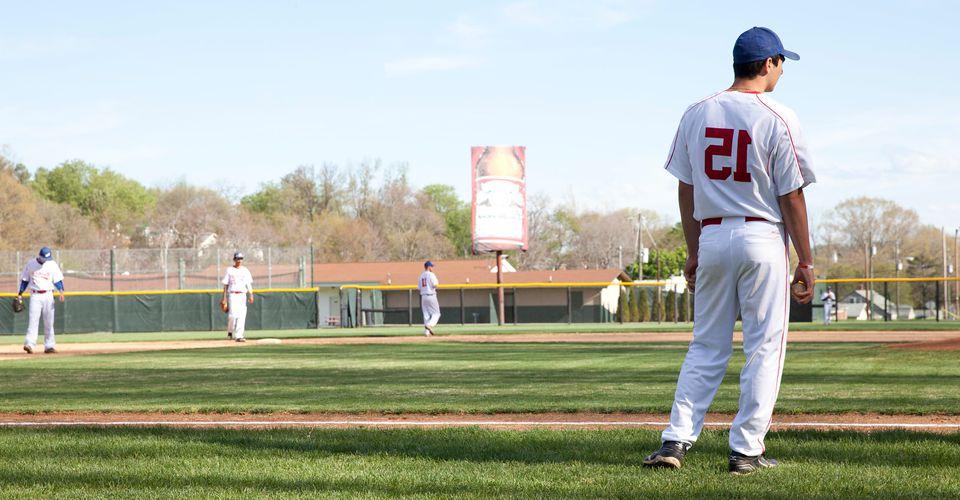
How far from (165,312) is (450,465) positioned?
118 feet

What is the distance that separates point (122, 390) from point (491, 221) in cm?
3241

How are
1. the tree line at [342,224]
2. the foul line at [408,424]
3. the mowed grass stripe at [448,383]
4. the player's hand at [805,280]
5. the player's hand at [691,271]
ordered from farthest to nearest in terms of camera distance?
1. the tree line at [342,224]
2. the mowed grass stripe at [448,383]
3. the foul line at [408,424]
4. the player's hand at [691,271]
5. the player's hand at [805,280]

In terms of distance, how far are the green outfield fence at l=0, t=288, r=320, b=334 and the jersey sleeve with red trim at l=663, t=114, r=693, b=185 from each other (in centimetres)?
3442

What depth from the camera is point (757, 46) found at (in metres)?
4.81

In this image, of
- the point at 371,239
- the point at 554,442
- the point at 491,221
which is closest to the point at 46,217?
the point at 371,239

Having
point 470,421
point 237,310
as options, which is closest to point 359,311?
point 237,310

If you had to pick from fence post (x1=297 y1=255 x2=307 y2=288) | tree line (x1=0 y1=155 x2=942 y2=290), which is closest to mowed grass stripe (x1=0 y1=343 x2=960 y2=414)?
fence post (x1=297 y1=255 x2=307 y2=288)

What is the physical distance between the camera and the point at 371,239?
91.3m

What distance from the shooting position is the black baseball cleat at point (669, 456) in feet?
15.6

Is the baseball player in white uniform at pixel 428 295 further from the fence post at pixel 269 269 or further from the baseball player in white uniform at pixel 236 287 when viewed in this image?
the fence post at pixel 269 269

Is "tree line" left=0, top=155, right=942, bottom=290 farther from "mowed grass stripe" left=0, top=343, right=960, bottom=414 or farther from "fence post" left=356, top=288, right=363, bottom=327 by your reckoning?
"mowed grass stripe" left=0, top=343, right=960, bottom=414

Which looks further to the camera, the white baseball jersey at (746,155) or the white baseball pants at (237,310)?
the white baseball pants at (237,310)

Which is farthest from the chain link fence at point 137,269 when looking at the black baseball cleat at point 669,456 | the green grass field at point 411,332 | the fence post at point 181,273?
the black baseball cleat at point 669,456

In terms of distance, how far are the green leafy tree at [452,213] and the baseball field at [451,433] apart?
8672cm
